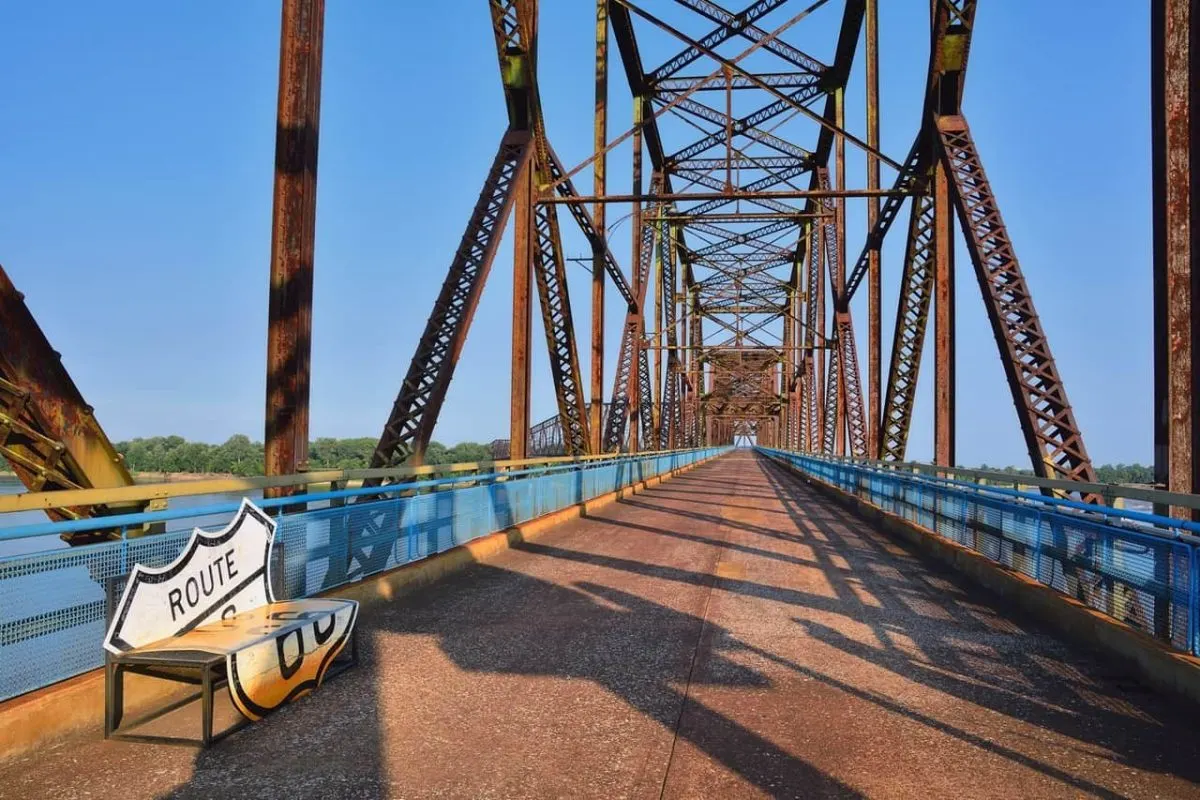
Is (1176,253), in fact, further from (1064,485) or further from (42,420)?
(42,420)

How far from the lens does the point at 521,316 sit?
14.5 metres

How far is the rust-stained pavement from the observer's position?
3.59m

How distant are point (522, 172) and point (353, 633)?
376 inches

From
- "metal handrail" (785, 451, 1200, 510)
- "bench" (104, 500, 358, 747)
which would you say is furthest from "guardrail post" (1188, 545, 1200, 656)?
"bench" (104, 500, 358, 747)

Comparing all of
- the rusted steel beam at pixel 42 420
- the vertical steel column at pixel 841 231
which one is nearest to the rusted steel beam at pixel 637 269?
the vertical steel column at pixel 841 231

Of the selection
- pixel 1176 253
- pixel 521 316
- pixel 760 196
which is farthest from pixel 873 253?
pixel 1176 253

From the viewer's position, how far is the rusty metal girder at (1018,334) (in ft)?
29.1

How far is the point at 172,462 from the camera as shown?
58.1 ft

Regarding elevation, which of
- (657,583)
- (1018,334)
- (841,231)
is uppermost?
(841,231)

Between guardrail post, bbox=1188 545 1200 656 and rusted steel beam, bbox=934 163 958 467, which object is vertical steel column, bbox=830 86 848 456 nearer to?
rusted steel beam, bbox=934 163 958 467

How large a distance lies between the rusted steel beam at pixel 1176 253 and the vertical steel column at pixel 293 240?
700 cm

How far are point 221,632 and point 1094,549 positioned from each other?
6076 millimetres

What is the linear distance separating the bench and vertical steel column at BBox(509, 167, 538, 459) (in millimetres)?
9264

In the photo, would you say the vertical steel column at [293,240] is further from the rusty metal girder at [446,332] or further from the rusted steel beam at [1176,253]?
the rusted steel beam at [1176,253]
